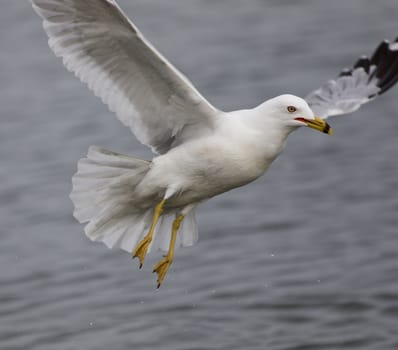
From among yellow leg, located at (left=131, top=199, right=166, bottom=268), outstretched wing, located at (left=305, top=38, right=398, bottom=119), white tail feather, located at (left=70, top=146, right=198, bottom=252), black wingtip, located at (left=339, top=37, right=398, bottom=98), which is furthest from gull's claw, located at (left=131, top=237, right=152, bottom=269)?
black wingtip, located at (left=339, top=37, right=398, bottom=98)

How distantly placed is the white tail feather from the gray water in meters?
0.99

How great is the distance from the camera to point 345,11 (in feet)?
68.0

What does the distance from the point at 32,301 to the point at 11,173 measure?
3.82 meters

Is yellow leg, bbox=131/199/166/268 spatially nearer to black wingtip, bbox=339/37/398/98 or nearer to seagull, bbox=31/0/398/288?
seagull, bbox=31/0/398/288

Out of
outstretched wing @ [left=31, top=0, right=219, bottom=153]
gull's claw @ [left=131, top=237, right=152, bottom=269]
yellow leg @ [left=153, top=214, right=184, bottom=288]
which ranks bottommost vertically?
yellow leg @ [left=153, top=214, right=184, bottom=288]

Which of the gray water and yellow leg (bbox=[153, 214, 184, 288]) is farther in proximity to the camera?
the gray water

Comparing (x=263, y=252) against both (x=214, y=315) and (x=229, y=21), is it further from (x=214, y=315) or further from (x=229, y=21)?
(x=229, y=21)

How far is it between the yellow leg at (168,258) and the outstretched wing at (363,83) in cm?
162

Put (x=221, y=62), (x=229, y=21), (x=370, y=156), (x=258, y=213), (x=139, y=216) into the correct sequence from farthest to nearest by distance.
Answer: (x=229, y=21) < (x=221, y=62) < (x=370, y=156) < (x=258, y=213) < (x=139, y=216)

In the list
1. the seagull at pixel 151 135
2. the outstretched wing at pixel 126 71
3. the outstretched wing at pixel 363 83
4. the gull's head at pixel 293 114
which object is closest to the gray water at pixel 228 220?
the seagull at pixel 151 135

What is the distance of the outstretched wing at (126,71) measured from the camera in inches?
346

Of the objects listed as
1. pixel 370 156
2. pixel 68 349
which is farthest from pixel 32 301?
pixel 370 156

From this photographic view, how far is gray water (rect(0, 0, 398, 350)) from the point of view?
10.6 m

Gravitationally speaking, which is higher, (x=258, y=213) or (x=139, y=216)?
(x=139, y=216)
